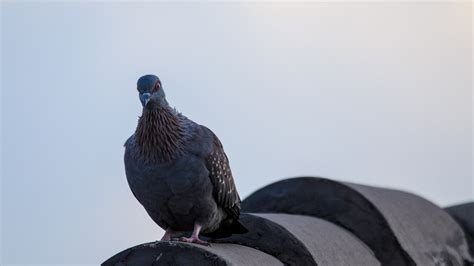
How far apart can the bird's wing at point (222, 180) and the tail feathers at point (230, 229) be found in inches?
Result: 3.6

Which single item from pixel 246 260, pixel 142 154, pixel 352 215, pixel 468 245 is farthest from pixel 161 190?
pixel 468 245

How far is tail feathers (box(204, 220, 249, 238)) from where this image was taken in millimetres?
8016

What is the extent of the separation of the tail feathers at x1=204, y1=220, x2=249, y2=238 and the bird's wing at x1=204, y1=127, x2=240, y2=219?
3.6 inches

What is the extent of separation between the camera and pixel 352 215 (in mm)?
9836

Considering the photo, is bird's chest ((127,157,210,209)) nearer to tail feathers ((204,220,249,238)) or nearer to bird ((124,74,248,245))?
bird ((124,74,248,245))

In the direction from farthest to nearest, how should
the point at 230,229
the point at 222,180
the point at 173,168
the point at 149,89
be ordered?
the point at 230,229
the point at 222,180
the point at 173,168
the point at 149,89

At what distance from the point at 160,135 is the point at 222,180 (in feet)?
2.08

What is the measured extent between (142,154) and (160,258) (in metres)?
0.92

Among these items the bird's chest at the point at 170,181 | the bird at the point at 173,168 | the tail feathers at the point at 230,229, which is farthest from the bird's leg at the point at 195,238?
the tail feathers at the point at 230,229

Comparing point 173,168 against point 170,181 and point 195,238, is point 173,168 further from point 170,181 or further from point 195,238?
point 195,238

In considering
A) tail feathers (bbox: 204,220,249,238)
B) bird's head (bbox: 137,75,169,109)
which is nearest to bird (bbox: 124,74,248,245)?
bird's head (bbox: 137,75,169,109)

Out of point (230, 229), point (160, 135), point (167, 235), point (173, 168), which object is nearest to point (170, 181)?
point (173, 168)

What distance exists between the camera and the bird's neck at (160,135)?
7.26 meters

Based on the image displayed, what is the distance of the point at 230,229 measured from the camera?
805 centimetres
